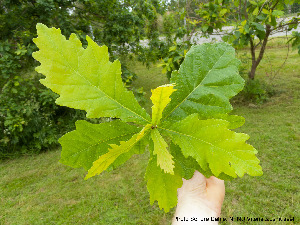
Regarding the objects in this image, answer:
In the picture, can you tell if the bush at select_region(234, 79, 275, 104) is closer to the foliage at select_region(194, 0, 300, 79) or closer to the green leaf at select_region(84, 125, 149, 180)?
the foliage at select_region(194, 0, 300, 79)

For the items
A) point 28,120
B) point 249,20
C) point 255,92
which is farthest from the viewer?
point 255,92

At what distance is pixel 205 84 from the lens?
0.86 meters

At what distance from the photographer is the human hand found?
141 centimetres

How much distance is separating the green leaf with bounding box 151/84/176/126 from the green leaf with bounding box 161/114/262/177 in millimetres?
83

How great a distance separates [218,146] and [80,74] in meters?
0.51

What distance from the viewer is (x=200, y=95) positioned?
84 centimetres

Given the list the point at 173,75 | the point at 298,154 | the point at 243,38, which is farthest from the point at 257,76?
the point at 173,75

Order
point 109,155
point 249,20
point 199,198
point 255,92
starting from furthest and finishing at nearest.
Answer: point 255,92, point 249,20, point 199,198, point 109,155

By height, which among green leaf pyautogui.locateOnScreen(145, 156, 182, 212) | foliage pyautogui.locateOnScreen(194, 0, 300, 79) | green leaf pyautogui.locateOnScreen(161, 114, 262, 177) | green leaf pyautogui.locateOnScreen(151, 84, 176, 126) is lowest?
green leaf pyautogui.locateOnScreen(145, 156, 182, 212)

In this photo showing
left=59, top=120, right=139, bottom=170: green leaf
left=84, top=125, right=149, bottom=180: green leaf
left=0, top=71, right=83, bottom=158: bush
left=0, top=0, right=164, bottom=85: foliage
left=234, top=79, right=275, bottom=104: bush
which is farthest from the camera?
left=234, top=79, right=275, bottom=104: bush

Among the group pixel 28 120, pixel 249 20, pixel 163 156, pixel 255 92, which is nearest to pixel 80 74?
pixel 163 156

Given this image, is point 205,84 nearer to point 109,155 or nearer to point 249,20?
point 109,155

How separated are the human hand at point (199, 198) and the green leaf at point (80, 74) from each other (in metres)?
0.91

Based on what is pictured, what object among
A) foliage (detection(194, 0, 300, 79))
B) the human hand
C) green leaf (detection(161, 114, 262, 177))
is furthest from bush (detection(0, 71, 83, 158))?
green leaf (detection(161, 114, 262, 177))
